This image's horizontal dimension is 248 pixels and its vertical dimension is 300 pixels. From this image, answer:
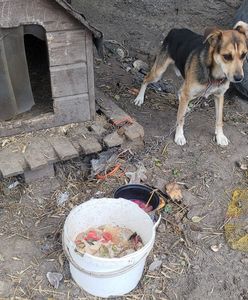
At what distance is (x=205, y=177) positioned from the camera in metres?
3.80

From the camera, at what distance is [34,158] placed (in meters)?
3.50

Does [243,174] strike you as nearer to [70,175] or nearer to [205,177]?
[205,177]

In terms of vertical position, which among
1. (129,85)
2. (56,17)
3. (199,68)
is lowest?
(129,85)

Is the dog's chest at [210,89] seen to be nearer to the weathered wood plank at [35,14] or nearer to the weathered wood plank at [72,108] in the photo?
the weathered wood plank at [72,108]

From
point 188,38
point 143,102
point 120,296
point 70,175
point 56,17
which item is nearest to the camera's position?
point 120,296

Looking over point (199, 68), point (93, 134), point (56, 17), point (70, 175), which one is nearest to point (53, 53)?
point (56, 17)

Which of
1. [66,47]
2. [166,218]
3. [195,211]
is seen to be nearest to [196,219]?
[195,211]

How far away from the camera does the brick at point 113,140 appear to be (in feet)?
12.2

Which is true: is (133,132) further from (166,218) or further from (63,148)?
(166,218)

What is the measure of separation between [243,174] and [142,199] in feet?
3.21

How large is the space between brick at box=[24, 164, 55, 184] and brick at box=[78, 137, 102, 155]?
0.97 feet

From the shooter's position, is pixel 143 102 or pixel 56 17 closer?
pixel 56 17

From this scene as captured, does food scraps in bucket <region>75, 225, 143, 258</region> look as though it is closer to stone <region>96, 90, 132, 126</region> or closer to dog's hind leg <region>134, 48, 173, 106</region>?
stone <region>96, 90, 132, 126</region>

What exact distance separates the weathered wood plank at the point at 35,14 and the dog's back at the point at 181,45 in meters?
1.16
